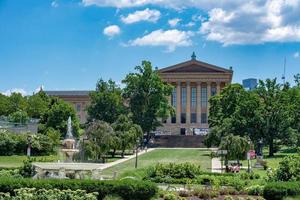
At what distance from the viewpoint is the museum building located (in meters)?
114

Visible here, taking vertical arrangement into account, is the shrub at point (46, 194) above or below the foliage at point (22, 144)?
below

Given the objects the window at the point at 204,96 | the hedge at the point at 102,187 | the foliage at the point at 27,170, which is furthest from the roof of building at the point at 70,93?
the hedge at the point at 102,187

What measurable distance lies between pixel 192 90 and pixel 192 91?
0.24 m

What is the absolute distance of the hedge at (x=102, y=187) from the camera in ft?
75.3

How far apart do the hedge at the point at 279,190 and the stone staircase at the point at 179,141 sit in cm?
6554

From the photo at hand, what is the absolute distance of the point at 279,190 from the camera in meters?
23.6

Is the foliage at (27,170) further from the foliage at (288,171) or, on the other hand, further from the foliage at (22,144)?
the foliage at (22,144)

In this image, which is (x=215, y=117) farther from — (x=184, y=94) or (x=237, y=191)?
(x=237, y=191)

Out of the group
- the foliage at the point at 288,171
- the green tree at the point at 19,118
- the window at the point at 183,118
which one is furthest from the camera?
the window at the point at 183,118

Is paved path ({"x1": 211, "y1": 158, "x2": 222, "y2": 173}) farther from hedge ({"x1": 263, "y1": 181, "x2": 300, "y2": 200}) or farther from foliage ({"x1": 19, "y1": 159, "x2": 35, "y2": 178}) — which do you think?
hedge ({"x1": 263, "y1": 181, "x2": 300, "y2": 200})

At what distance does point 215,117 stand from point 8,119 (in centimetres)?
3051

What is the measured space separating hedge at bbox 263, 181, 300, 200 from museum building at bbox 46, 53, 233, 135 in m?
87.1

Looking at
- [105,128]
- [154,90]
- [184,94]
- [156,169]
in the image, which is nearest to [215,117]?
[154,90]

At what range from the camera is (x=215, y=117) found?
264ft
